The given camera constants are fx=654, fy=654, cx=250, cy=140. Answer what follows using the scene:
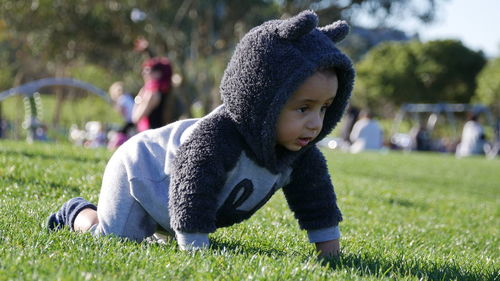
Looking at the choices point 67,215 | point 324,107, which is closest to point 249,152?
point 324,107

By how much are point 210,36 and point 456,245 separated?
21926 millimetres

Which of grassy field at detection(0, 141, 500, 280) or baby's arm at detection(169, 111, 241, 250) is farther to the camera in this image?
baby's arm at detection(169, 111, 241, 250)

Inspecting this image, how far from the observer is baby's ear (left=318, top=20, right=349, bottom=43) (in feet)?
11.0

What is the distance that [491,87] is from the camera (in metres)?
52.6

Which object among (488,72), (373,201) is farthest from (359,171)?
(488,72)

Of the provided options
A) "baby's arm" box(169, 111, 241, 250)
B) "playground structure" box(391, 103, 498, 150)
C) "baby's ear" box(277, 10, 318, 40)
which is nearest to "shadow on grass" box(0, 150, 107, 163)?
"baby's arm" box(169, 111, 241, 250)

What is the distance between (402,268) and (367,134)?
21.8 m

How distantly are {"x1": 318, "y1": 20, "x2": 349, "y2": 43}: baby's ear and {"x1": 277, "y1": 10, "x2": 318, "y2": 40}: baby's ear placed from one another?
23 cm

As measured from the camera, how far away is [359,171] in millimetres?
15258

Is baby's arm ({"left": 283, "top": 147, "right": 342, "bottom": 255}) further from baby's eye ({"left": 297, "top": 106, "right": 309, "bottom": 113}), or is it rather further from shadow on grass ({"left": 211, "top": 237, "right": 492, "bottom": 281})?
baby's eye ({"left": 297, "top": 106, "right": 309, "bottom": 113})

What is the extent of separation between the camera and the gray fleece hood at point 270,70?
121 inches

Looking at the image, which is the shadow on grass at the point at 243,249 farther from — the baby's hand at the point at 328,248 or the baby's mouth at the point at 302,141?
the baby's mouth at the point at 302,141

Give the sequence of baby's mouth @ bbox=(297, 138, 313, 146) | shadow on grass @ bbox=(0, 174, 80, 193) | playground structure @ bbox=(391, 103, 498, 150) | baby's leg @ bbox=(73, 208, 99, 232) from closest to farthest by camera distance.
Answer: baby's mouth @ bbox=(297, 138, 313, 146) → baby's leg @ bbox=(73, 208, 99, 232) → shadow on grass @ bbox=(0, 174, 80, 193) → playground structure @ bbox=(391, 103, 498, 150)

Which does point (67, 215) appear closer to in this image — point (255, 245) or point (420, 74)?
point (255, 245)
